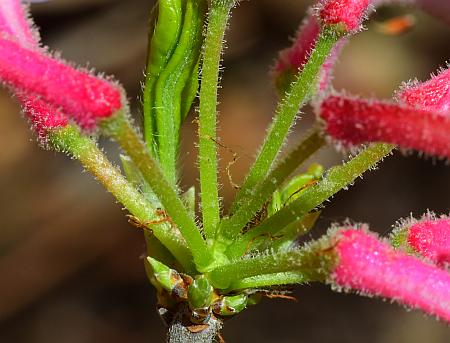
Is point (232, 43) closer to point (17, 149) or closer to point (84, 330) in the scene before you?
point (17, 149)

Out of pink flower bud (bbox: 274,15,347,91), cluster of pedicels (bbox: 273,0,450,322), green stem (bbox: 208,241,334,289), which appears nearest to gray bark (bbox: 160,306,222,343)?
green stem (bbox: 208,241,334,289)

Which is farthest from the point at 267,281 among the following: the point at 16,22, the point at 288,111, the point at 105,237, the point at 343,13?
the point at 105,237

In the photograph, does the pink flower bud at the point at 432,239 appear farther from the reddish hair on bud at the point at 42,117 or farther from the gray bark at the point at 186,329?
the reddish hair on bud at the point at 42,117

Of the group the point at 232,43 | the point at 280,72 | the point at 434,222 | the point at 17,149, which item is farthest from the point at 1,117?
the point at 434,222

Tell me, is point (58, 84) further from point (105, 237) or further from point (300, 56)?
point (105, 237)

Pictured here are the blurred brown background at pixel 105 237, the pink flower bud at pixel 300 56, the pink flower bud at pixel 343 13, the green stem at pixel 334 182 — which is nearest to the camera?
the green stem at pixel 334 182

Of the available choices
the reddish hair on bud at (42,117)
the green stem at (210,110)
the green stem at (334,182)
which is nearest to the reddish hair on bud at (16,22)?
the reddish hair on bud at (42,117)
